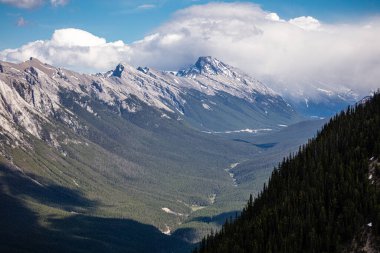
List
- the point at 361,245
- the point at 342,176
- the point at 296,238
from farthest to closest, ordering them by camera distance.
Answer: the point at 342,176, the point at 296,238, the point at 361,245

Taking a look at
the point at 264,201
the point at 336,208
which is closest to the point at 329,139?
the point at 264,201

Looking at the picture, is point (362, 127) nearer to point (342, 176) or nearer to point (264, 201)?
point (342, 176)

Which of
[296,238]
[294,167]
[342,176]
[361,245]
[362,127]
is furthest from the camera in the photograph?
[294,167]

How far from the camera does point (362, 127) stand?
178625 mm

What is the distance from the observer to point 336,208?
148375 millimetres

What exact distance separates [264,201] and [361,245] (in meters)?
63.8

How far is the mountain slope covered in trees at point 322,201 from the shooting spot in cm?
13638

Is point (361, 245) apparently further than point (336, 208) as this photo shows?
No

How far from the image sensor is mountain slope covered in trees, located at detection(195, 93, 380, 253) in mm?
136375

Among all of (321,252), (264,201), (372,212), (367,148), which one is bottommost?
(321,252)

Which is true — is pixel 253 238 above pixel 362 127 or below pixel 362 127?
below

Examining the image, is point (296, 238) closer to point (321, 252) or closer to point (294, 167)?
point (321, 252)

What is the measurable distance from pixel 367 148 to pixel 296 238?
41834 mm

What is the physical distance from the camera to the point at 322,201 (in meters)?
153
